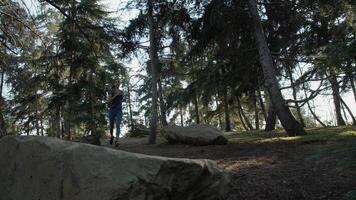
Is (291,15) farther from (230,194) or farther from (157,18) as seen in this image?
(230,194)

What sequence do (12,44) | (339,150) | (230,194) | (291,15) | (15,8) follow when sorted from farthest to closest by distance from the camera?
1. (291,15)
2. (12,44)
3. (15,8)
4. (230,194)
5. (339,150)

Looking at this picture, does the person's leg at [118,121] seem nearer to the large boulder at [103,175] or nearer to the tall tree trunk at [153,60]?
the tall tree trunk at [153,60]

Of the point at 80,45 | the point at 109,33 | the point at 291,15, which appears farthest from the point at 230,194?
the point at 80,45

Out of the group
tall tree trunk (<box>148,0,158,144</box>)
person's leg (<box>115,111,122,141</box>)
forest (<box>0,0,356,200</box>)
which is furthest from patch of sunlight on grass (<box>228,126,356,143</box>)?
person's leg (<box>115,111,122,141</box>)

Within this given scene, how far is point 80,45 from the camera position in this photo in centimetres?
1580

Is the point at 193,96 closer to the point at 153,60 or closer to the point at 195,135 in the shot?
the point at 153,60

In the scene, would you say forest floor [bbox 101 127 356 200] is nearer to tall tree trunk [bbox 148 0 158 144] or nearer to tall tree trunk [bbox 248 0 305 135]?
tall tree trunk [bbox 248 0 305 135]

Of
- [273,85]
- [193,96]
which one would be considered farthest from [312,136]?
[193,96]


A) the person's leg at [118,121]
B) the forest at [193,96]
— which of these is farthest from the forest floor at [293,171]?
the person's leg at [118,121]

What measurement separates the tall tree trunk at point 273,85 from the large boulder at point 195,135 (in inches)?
69.2

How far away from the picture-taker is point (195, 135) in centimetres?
1014

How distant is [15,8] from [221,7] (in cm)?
587

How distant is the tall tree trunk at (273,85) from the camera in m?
10.2

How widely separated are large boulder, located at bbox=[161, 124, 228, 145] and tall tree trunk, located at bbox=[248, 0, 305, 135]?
1.76m
